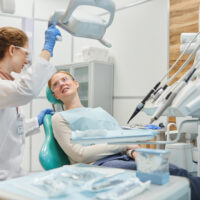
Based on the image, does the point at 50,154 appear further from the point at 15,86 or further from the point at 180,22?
the point at 180,22

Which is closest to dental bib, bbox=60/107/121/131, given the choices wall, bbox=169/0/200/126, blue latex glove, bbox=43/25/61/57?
blue latex glove, bbox=43/25/61/57

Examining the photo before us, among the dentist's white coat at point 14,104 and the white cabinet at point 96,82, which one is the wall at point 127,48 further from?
the dentist's white coat at point 14,104

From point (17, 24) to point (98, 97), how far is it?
1.60 meters

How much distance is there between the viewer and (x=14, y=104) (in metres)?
1.45

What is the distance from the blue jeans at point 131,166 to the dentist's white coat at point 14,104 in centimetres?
49

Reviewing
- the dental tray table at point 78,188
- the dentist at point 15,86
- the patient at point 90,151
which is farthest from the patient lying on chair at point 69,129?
the dental tray table at point 78,188

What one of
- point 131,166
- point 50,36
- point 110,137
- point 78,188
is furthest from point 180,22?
point 78,188

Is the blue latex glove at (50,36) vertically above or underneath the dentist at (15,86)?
above

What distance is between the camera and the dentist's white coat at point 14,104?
140 cm

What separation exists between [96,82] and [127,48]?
0.60 metres

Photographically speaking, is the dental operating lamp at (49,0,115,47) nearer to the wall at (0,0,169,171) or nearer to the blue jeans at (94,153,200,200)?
the blue jeans at (94,153,200,200)

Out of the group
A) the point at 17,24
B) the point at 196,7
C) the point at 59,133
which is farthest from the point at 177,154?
the point at 17,24

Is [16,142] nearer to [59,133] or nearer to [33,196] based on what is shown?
[59,133]

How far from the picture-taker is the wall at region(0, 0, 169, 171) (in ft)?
10.4
